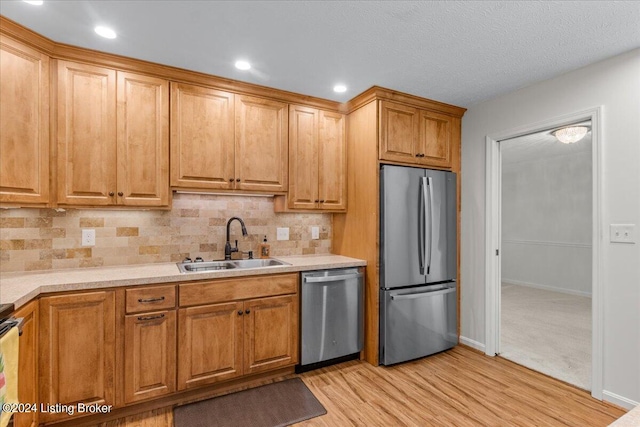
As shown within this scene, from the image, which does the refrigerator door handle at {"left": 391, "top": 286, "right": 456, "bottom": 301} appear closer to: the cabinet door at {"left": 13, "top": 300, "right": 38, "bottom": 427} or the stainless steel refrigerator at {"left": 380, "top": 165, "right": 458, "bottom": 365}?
the stainless steel refrigerator at {"left": 380, "top": 165, "right": 458, "bottom": 365}

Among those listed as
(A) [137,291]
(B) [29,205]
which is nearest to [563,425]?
(A) [137,291]

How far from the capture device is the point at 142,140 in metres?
2.41

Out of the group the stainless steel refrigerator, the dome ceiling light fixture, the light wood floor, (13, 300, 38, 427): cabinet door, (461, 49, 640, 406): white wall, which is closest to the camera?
(13, 300, 38, 427): cabinet door

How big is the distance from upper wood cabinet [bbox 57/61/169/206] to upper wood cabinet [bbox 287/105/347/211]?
1.09 meters

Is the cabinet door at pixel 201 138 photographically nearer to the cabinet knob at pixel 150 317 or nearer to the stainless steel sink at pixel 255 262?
the stainless steel sink at pixel 255 262

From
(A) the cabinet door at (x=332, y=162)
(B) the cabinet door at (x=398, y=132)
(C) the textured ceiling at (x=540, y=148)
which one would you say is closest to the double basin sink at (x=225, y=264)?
(A) the cabinet door at (x=332, y=162)

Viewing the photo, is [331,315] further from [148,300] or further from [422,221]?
[148,300]

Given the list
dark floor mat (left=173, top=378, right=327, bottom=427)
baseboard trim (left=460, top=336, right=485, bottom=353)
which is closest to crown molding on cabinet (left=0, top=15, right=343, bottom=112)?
dark floor mat (left=173, top=378, right=327, bottom=427)

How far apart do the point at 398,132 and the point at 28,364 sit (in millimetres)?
3094

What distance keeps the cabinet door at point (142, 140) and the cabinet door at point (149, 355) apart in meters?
0.86

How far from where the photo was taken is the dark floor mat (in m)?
2.10

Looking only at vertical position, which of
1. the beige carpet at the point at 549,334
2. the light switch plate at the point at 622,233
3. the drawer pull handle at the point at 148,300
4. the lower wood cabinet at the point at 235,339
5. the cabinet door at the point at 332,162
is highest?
the cabinet door at the point at 332,162

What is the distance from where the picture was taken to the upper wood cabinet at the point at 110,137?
2.20m

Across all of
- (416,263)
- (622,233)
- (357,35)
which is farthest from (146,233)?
(622,233)
